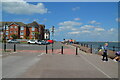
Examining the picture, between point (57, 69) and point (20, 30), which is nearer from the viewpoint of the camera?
point (57, 69)

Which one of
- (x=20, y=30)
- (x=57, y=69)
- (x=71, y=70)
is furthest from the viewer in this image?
(x=20, y=30)

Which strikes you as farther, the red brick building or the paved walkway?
the red brick building

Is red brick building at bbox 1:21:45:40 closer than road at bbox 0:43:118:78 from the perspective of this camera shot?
No

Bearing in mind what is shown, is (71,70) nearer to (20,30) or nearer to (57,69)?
(57,69)

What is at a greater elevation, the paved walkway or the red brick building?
the red brick building

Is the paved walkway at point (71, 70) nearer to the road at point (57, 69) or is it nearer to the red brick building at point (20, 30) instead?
the road at point (57, 69)

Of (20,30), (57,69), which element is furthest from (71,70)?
(20,30)

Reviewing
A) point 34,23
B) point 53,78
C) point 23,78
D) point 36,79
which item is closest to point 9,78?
point 23,78

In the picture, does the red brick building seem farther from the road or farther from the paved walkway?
the paved walkway

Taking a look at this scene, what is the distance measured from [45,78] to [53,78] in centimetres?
33

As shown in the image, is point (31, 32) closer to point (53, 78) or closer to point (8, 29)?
point (8, 29)

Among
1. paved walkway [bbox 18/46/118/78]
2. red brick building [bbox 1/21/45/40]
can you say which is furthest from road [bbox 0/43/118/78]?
red brick building [bbox 1/21/45/40]

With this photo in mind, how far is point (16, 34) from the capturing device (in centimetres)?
10525

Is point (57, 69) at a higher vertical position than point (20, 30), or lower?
lower
